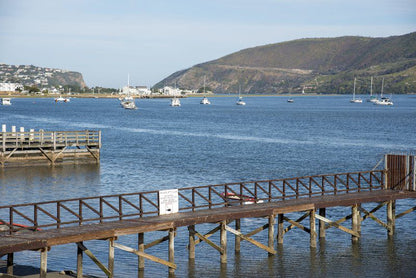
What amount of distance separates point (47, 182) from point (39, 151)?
30.7 ft

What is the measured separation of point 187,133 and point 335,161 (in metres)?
48.1

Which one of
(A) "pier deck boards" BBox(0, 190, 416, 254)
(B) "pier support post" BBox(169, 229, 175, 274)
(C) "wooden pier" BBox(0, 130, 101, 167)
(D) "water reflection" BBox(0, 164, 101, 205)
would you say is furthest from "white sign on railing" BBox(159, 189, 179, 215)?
(C) "wooden pier" BBox(0, 130, 101, 167)

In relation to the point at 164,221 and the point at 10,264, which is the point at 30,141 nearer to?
the point at 10,264

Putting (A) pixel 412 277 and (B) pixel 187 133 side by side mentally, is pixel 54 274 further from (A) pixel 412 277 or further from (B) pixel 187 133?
(B) pixel 187 133

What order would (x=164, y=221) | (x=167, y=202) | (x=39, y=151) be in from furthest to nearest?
(x=39, y=151)
(x=167, y=202)
(x=164, y=221)

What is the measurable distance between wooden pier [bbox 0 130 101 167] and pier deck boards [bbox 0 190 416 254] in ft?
110

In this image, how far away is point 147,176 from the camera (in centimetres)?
6091

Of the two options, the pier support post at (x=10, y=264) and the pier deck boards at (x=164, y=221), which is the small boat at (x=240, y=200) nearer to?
the pier deck boards at (x=164, y=221)

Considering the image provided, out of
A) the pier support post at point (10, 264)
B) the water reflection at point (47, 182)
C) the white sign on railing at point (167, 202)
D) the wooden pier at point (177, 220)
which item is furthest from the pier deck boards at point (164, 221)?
the water reflection at point (47, 182)

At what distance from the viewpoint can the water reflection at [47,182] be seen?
49.3 m

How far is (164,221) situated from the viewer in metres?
29.3

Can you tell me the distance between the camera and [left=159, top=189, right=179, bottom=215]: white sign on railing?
1230 inches

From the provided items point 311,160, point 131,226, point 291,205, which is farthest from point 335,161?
point 131,226

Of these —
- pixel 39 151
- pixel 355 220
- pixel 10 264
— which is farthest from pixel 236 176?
pixel 10 264
